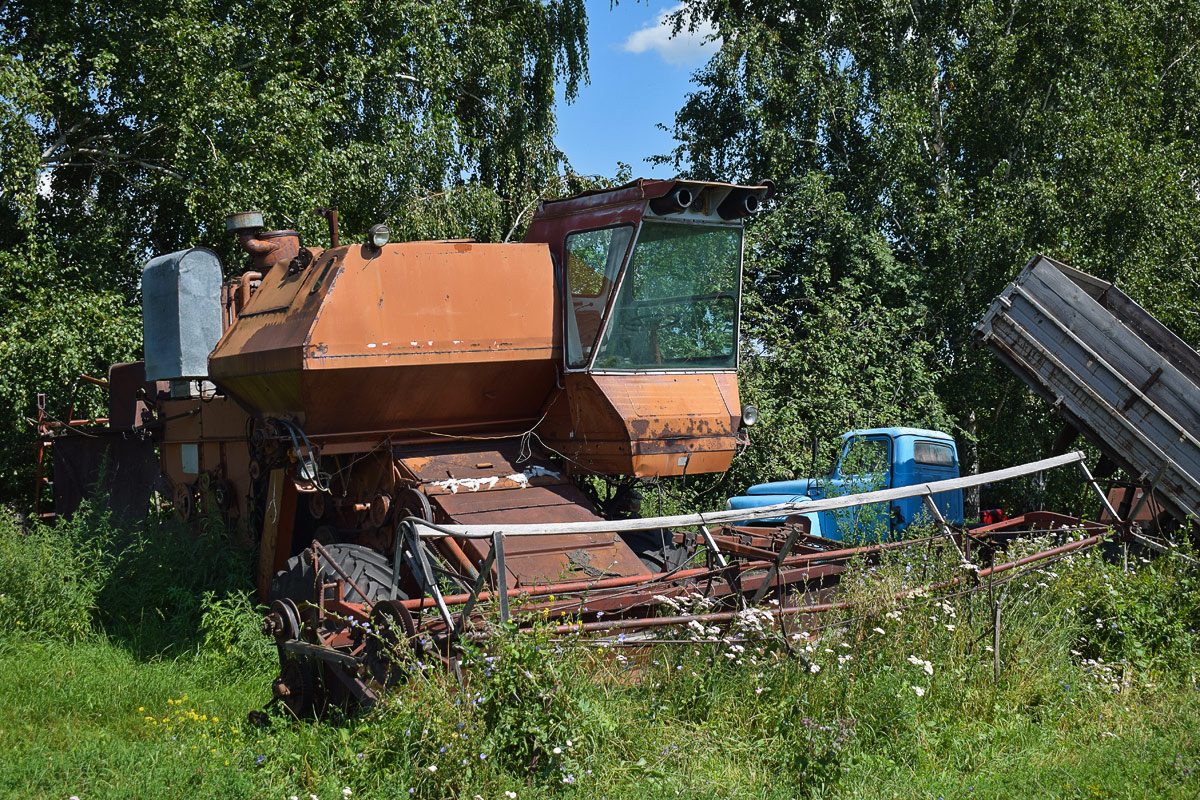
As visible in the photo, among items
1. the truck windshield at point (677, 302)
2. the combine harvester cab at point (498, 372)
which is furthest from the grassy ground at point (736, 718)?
the truck windshield at point (677, 302)

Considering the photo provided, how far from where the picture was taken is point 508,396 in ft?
25.6

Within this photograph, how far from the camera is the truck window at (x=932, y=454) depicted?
12000mm

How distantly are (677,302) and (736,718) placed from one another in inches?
136

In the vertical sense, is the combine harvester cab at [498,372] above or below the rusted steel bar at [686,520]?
above

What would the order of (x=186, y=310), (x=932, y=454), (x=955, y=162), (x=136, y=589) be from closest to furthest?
(x=136, y=589) → (x=186, y=310) → (x=932, y=454) → (x=955, y=162)

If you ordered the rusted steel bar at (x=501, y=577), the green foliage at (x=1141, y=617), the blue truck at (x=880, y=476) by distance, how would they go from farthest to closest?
1. the blue truck at (x=880, y=476)
2. the green foliage at (x=1141, y=617)
3. the rusted steel bar at (x=501, y=577)

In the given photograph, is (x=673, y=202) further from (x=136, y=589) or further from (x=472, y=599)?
(x=136, y=589)

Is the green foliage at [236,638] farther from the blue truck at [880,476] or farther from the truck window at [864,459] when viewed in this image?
the truck window at [864,459]

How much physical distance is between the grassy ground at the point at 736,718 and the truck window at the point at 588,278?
270cm

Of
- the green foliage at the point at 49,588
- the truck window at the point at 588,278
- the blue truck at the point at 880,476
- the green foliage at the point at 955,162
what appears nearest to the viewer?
the truck window at the point at 588,278

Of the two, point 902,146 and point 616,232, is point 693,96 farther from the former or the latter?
point 616,232

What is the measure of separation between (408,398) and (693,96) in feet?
46.8

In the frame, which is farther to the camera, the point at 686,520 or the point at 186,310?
the point at 186,310

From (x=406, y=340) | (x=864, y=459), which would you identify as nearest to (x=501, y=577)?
(x=406, y=340)
